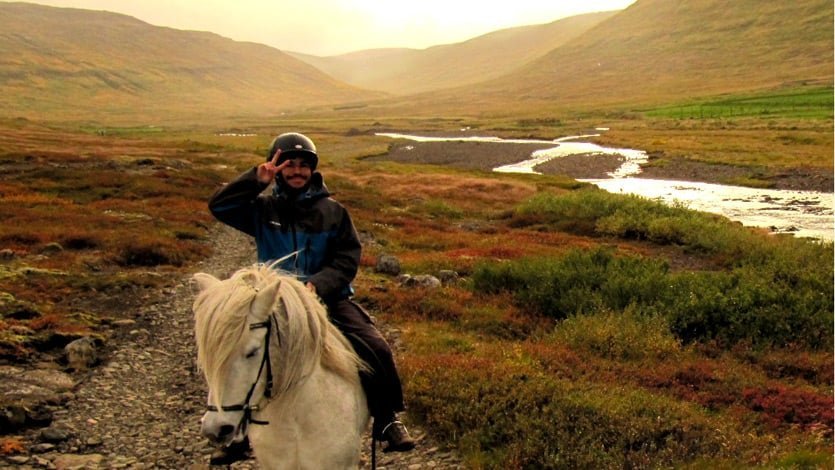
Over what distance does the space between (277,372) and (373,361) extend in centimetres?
122

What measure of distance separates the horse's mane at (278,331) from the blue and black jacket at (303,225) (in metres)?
0.59

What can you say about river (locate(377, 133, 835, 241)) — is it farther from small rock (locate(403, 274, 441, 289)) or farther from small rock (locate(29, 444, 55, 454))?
small rock (locate(29, 444, 55, 454))

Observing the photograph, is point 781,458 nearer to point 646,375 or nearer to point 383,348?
point 646,375

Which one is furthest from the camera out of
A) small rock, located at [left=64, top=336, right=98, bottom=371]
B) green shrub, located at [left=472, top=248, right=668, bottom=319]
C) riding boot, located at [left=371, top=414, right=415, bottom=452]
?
green shrub, located at [left=472, top=248, right=668, bottom=319]

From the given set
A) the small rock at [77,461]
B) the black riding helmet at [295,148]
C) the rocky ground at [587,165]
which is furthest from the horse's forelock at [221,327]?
the rocky ground at [587,165]

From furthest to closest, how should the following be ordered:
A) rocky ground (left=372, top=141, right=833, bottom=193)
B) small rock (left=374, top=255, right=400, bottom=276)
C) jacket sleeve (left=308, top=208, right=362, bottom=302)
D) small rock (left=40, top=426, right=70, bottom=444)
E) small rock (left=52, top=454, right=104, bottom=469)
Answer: rocky ground (left=372, top=141, right=833, bottom=193) < small rock (left=374, top=255, right=400, bottom=276) < small rock (left=40, top=426, right=70, bottom=444) < small rock (left=52, top=454, right=104, bottom=469) < jacket sleeve (left=308, top=208, right=362, bottom=302)

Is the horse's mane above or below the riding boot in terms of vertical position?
above

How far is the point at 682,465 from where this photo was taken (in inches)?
267

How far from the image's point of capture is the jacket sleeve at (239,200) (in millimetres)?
5320

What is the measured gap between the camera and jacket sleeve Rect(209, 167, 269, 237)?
532cm

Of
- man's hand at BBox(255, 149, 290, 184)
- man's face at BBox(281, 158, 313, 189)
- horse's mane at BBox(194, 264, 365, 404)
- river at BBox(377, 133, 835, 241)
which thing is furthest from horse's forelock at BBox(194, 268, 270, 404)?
river at BBox(377, 133, 835, 241)

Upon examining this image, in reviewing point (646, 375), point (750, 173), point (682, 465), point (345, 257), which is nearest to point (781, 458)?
point (682, 465)

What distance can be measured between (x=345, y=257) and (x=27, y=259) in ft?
50.6

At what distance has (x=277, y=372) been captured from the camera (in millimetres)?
4355
